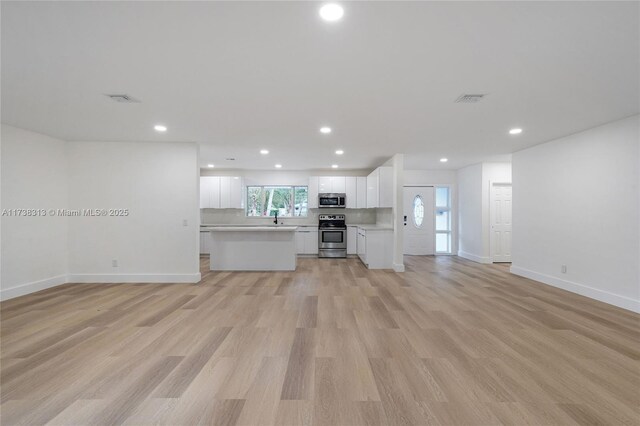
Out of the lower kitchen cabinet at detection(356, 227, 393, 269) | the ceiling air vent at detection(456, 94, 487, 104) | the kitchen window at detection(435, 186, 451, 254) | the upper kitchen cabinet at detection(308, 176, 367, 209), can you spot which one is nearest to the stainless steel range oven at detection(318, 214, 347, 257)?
the upper kitchen cabinet at detection(308, 176, 367, 209)

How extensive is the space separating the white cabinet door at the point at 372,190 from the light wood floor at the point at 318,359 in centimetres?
309

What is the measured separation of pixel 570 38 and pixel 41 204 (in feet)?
22.7

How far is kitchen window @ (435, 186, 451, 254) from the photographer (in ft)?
26.4

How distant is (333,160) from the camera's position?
6473 millimetres

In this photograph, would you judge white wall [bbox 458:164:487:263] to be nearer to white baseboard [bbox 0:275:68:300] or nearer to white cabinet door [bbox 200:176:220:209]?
white cabinet door [bbox 200:176:220:209]

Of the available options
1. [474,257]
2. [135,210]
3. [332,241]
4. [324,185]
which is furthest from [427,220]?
[135,210]

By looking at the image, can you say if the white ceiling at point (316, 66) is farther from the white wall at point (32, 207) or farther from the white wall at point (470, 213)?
the white wall at point (470, 213)

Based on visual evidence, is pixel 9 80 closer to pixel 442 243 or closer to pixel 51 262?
pixel 51 262

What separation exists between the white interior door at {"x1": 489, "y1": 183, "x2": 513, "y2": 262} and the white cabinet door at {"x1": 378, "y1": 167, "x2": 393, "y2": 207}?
2.82m

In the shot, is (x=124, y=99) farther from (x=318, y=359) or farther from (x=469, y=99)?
(x=469, y=99)

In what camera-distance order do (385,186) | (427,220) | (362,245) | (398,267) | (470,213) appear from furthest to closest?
(427,220) < (470,213) < (362,245) < (385,186) < (398,267)

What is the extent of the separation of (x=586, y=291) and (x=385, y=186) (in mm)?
3851

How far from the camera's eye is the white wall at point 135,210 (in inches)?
188

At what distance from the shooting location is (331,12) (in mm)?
1646
